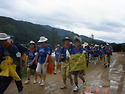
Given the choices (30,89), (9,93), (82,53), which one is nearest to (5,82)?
(9,93)

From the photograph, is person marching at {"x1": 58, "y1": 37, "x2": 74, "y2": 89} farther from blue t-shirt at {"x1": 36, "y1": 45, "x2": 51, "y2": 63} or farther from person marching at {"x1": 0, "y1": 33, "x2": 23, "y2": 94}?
person marching at {"x1": 0, "y1": 33, "x2": 23, "y2": 94}

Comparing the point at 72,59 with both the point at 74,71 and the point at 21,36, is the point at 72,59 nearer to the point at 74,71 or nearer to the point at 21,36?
the point at 74,71

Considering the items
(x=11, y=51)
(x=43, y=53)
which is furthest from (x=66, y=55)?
(x=11, y=51)

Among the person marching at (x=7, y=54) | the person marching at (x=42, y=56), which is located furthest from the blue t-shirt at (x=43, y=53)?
the person marching at (x=7, y=54)

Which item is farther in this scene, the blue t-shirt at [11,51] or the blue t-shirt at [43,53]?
the blue t-shirt at [43,53]

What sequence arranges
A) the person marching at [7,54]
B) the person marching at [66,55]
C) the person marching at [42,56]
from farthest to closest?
the person marching at [42,56] → the person marching at [66,55] → the person marching at [7,54]

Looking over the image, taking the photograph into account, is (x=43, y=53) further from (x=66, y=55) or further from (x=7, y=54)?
(x=7, y=54)

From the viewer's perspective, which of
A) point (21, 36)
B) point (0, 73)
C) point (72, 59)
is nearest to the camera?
point (0, 73)

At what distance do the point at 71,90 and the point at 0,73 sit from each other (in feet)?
8.73

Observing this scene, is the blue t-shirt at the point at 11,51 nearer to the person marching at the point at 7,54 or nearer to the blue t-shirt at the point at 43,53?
the person marching at the point at 7,54

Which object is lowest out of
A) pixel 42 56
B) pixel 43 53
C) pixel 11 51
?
pixel 42 56

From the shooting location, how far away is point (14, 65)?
12.5 feet

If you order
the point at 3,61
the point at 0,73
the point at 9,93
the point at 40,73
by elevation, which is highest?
the point at 3,61

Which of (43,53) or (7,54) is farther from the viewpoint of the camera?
(43,53)
